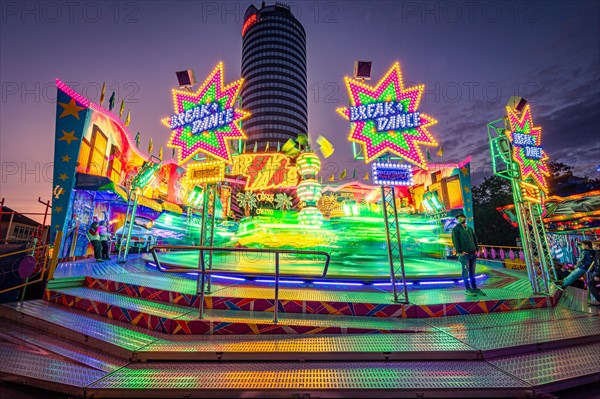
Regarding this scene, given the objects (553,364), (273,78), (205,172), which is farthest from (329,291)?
(273,78)

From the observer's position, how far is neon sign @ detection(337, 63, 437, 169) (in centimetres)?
645

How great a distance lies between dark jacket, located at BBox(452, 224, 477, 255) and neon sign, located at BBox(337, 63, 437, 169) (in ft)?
6.18

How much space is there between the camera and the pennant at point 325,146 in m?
17.1

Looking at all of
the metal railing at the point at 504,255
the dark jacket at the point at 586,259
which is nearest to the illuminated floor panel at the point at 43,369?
the dark jacket at the point at 586,259

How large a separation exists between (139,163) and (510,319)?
2238 cm

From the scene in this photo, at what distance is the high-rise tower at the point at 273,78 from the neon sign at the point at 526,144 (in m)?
86.2

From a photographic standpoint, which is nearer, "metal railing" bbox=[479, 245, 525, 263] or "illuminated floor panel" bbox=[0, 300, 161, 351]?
"illuminated floor panel" bbox=[0, 300, 161, 351]

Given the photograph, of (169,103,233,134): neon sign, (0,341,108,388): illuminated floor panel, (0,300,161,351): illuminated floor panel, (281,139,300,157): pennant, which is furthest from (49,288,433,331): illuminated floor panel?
(281,139,300,157): pennant

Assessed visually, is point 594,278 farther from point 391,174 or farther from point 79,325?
point 79,325

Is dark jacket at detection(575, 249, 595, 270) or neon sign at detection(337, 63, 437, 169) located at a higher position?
neon sign at detection(337, 63, 437, 169)

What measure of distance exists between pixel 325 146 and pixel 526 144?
1069 cm

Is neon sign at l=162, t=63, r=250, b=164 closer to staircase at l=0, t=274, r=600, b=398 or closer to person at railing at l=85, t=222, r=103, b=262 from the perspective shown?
staircase at l=0, t=274, r=600, b=398

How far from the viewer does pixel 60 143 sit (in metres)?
12.6

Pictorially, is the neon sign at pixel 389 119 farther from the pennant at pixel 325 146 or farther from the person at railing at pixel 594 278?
the pennant at pixel 325 146
